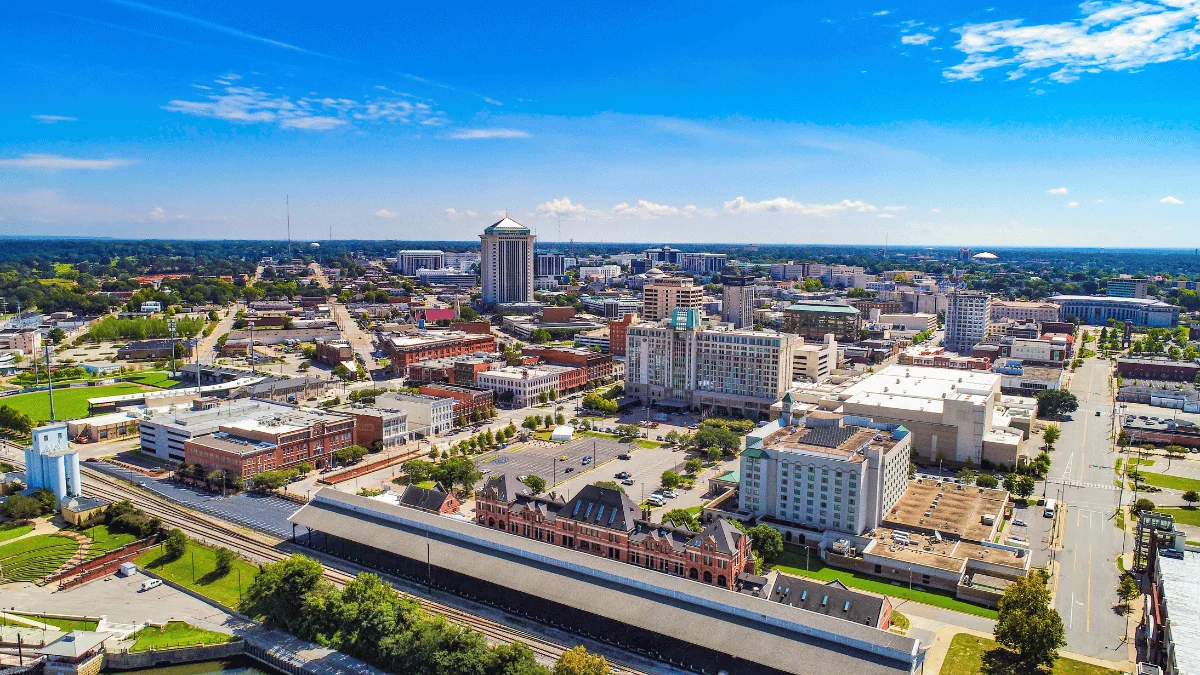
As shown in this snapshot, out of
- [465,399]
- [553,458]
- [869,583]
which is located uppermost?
[465,399]

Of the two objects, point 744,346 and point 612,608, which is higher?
point 744,346

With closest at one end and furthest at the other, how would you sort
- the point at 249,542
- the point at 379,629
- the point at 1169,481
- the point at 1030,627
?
the point at 1030,627 → the point at 379,629 → the point at 249,542 → the point at 1169,481

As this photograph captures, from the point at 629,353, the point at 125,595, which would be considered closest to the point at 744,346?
the point at 629,353

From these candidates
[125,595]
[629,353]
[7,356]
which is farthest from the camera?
[7,356]

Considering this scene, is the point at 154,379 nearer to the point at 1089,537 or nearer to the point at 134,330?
the point at 134,330

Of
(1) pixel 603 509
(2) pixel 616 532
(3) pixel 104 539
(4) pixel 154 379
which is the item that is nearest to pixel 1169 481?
(2) pixel 616 532

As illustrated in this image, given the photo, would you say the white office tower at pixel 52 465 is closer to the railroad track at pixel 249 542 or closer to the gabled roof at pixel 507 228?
the railroad track at pixel 249 542

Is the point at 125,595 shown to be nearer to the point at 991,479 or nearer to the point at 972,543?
the point at 972,543
